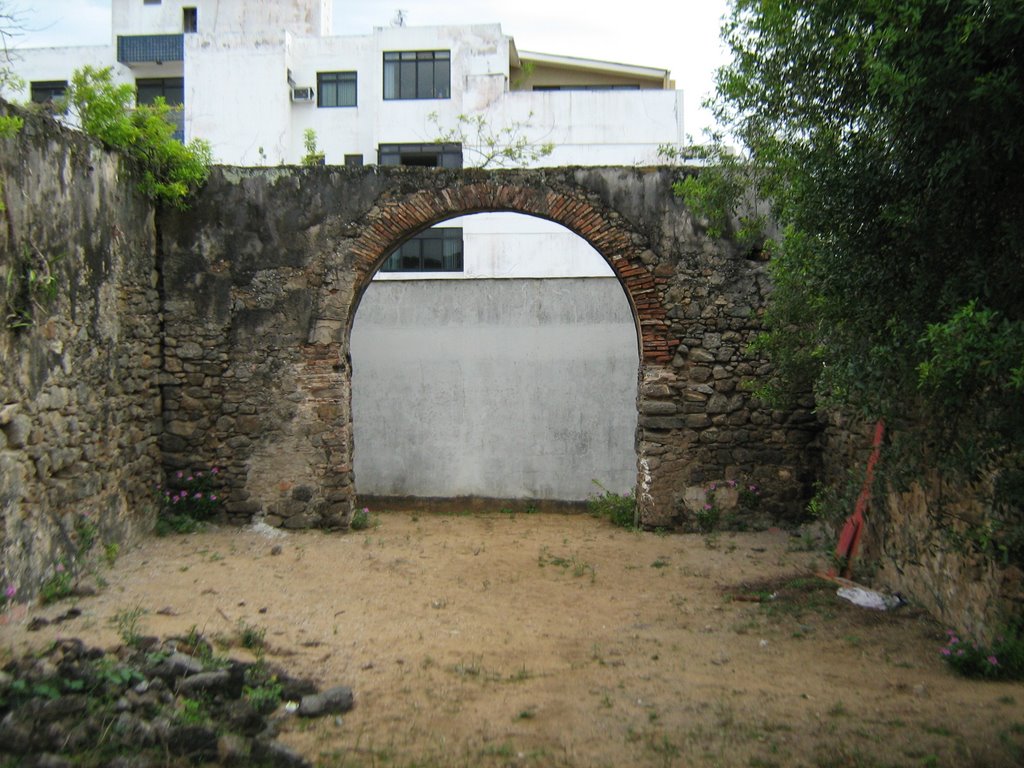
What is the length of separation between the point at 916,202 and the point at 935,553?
2159 mm

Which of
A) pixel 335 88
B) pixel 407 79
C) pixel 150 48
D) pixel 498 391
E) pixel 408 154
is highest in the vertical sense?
pixel 150 48

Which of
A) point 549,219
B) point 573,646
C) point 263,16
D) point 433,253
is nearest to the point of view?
point 573,646

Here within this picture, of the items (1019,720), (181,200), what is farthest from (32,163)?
(1019,720)

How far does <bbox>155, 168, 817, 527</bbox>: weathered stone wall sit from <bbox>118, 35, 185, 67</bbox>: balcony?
550 inches

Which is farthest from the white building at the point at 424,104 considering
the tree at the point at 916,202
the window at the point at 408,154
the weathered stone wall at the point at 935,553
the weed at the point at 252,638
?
the tree at the point at 916,202

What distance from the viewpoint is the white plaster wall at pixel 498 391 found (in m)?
11.2

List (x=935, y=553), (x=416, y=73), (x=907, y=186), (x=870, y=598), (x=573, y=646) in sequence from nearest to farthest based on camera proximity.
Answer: (x=907, y=186) < (x=935, y=553) < (x=573, y=646) < (x=870, y=598) < (x=416, y=73)

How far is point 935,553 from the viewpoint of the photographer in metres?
4.82

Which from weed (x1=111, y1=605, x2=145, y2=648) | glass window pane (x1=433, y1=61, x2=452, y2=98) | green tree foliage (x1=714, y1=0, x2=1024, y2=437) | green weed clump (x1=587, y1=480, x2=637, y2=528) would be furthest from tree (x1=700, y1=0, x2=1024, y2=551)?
glass window pane (x1=433, y1=61, x2=452, y2=98)

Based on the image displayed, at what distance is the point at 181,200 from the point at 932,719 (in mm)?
7060

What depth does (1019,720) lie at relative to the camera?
152 inches

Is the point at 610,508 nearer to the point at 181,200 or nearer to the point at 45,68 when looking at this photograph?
the point at 181,200

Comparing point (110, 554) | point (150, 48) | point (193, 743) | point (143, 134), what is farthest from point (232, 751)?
point (150, 48)

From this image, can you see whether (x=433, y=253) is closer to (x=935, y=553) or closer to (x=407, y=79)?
(x=407, y=79)
